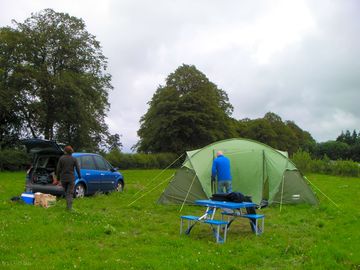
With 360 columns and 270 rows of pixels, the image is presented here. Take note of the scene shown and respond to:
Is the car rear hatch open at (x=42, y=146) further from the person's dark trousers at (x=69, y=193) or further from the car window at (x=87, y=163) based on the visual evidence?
the person's dark trousers at (x=69, y=193)

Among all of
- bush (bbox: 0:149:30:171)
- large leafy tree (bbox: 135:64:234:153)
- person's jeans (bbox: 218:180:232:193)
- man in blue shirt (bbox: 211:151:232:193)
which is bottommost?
person's jeans (bbox: 218:180:232:193)

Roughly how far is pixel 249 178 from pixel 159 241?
21.2 feet

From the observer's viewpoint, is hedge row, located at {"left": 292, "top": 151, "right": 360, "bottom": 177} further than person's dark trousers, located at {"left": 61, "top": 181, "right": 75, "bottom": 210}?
Yes

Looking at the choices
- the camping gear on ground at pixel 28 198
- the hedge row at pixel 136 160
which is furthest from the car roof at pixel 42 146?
the hedge row at pixel 136 160

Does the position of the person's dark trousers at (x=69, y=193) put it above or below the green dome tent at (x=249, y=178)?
below

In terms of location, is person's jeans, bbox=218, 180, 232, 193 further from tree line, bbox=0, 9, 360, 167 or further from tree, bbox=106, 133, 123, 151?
tree, bbox=106, 133, 123, 151

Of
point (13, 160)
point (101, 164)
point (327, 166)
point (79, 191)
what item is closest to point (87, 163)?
point (101, 164)

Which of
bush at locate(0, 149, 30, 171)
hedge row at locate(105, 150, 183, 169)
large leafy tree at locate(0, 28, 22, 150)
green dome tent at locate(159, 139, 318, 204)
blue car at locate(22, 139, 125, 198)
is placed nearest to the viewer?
blue car at locate(22, 139, 125, 198)

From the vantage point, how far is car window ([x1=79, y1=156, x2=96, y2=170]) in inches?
598

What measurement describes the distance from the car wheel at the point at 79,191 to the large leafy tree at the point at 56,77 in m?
19.5

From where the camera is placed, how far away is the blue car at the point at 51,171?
553 inches

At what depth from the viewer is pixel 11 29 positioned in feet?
111

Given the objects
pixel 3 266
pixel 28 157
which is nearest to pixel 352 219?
pixel 3 266

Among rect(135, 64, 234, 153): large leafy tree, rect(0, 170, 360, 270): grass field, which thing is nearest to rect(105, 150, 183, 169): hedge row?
rect(135, 64, 234, 153): large leafy tree
